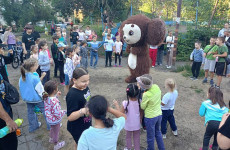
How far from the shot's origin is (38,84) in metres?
3.34

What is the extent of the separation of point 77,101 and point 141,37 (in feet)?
7.87

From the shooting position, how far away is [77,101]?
2.14 metres

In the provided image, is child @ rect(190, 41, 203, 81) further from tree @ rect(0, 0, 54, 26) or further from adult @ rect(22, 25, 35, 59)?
tree @ rect(0, 0, 54, 26)

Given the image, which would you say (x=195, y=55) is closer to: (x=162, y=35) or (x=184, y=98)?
(x=184, y=98)

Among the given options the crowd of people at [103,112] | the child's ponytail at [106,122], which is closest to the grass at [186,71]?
the crowd of people at [103,112]

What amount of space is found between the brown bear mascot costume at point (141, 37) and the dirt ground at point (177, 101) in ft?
4.47

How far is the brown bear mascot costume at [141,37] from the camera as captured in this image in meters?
3.86

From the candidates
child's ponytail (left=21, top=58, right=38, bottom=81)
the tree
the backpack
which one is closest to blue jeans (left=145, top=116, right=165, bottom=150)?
the backpack

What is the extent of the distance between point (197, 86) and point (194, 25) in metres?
6.66

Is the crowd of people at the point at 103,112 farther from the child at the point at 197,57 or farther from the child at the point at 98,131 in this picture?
the child at the point at 197,57

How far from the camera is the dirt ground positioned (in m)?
3.38

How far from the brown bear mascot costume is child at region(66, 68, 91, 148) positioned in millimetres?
1973

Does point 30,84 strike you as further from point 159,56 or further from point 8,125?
point 159,56

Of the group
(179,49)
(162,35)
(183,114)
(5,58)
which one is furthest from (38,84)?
(179,49)
